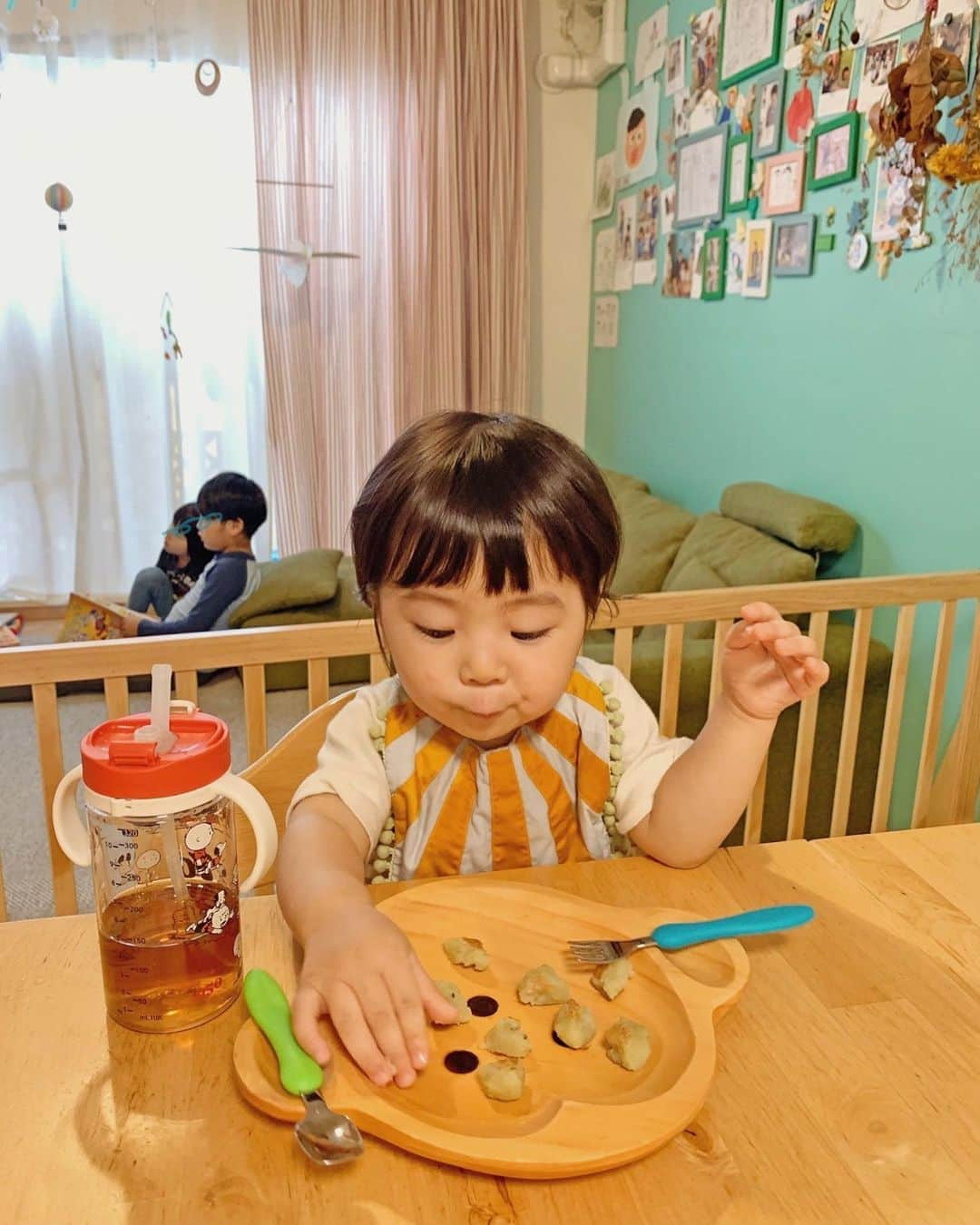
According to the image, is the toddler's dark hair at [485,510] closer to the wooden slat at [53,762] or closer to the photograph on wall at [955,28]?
the wooden slat at [53,762]

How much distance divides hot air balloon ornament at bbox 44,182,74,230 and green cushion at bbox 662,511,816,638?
9.69 feet

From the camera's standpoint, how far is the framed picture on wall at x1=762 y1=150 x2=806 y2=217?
2.56m

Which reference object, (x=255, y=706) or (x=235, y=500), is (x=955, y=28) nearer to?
(x=255, y=706)

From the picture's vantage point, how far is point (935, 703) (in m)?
1.70

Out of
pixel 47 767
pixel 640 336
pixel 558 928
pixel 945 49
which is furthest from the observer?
pixel 640 336

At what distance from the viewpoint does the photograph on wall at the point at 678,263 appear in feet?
10.9

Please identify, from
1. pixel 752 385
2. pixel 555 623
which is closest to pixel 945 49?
pixel 752 385

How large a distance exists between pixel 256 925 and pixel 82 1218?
0.29 m

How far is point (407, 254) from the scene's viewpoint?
436 cm

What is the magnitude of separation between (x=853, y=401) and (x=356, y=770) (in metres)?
1.90

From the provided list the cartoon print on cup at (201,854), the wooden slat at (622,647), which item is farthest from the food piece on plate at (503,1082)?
the wooden slat at (622,647)

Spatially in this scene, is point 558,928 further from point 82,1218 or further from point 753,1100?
point 82,1218

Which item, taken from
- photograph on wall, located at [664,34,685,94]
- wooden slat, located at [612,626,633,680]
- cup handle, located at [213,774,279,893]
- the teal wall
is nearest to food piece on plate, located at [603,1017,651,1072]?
cup handle, located at [213,774,279,893]

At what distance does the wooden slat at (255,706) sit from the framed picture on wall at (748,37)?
2.23m
